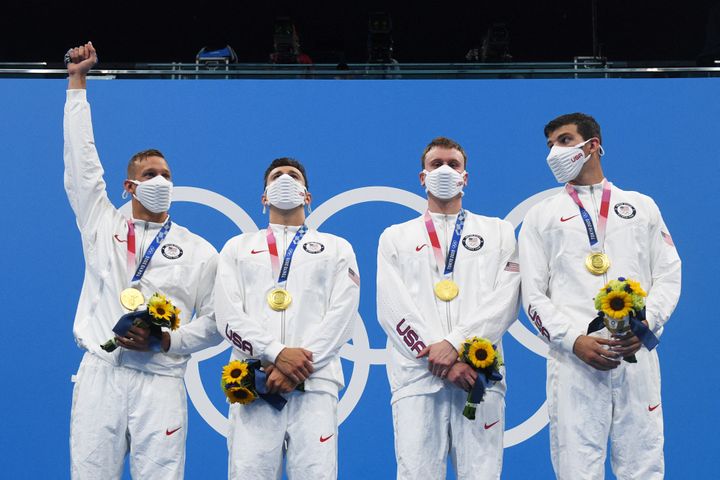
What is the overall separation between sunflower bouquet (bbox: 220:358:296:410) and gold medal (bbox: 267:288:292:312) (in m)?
0.34

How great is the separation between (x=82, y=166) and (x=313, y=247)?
1.32m

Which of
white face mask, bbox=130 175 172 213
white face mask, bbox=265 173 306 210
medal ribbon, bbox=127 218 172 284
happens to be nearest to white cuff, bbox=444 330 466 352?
white face mask, bbox=265 173 306 210

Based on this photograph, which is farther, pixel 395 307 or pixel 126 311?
pixel 126 311

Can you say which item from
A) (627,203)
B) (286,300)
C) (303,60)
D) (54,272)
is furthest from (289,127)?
(627,203)

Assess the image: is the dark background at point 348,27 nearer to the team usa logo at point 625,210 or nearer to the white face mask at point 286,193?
the white face mask at point 286,193

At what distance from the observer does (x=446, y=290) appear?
4680mm

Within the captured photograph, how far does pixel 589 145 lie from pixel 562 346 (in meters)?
1.14

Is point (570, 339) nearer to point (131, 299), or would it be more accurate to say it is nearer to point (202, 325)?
point (202, 325)

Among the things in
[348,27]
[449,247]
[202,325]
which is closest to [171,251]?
[202,325]

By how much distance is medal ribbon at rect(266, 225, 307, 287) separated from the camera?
4703 mm

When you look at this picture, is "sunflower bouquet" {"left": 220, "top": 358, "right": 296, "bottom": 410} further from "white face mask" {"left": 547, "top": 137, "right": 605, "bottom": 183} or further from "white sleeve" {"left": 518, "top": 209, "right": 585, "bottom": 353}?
"white face mask" {"left": 547, "top": 137, "right": 605, "bottom": 183}

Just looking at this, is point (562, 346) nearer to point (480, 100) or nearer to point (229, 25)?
point (480, 100)

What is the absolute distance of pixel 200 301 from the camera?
5.00m

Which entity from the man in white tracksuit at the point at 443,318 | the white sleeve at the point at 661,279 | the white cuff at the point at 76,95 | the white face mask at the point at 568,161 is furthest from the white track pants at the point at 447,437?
the white cuff at the point at 76,95
